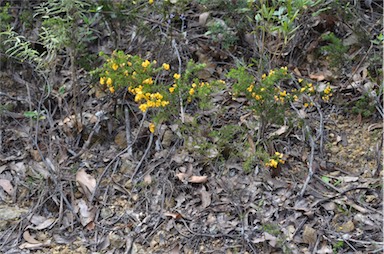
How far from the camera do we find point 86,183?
3.50 m

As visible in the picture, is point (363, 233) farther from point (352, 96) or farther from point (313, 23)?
point (313, 23)

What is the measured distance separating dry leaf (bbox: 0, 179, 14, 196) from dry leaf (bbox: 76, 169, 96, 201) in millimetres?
496

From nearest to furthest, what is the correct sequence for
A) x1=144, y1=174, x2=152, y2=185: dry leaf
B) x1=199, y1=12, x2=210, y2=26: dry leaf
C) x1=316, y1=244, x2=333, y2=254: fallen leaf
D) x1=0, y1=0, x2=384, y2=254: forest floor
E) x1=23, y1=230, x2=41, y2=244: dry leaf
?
x1=316, y1=244, x2=333, y2=254: fallen leaf < x1=0, y1=0, x2=384, y2=254: forest floor < x1=23, y1=230, x2=41, y2=244: dry leaf < x1=144, y1=174, x2=152, y2=185: dry leaf < x1=199, y1=12, x2=210, y2=26: dry leaf

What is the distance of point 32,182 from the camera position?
363 cm

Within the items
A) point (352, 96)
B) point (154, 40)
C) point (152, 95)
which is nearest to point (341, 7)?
point (352, 96)

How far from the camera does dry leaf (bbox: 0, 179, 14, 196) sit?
3.64 meters

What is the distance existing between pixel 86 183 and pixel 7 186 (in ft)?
1.99

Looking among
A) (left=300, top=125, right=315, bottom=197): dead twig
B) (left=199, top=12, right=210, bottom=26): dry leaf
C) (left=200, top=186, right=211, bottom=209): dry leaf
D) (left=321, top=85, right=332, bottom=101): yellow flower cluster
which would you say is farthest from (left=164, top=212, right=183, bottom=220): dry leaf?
(left=199, top=12, right=210, bottom=26): dry leaf

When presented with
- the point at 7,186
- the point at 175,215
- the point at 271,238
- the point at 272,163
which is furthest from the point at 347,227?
the point at 7,186

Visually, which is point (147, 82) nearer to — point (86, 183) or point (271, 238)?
point (86, 183)

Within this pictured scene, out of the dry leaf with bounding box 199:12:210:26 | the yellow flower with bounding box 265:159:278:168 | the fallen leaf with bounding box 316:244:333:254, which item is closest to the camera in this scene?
the fallen leaf with bounding box 316:244:333:254

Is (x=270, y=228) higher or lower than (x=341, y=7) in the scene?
lower

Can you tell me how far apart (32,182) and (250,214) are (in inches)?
60.7

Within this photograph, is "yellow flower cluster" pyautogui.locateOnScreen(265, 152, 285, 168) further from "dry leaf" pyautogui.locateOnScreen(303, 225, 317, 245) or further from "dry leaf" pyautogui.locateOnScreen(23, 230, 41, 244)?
"dry leaf" pyautogui.locateOnScreen(23, 230, 41, 244)
